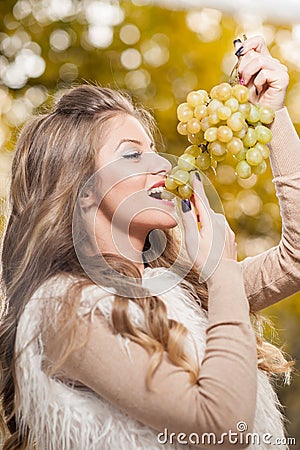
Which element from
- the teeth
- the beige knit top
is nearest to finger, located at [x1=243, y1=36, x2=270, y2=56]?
the teeth

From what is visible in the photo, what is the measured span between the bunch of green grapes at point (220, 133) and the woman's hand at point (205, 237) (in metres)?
0.03

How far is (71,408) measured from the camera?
1213 mm

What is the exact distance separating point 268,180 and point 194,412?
3107 mm

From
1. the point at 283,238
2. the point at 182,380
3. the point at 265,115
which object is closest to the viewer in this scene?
the point at 182,380

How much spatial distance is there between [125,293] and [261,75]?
0.48 meters

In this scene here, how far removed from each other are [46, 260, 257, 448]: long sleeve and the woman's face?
0.73 feet


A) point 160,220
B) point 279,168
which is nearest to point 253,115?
point 279,168

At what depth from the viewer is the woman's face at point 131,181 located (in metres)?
1.31

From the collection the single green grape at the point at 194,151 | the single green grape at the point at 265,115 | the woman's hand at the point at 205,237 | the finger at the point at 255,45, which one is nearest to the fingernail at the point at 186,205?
the woman's hand at the point at 205,237

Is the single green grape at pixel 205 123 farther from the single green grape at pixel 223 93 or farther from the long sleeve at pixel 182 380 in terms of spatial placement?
the long sleeve at pixel 182 380

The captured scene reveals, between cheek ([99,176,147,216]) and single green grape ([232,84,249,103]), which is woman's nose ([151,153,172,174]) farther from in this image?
single green grape ([232,84,249,103])

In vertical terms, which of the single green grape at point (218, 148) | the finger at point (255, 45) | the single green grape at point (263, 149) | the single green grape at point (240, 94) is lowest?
the single green grape at point (263, 149)

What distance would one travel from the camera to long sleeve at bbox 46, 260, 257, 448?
111cm

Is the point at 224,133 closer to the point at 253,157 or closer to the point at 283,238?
the point at 253,157
